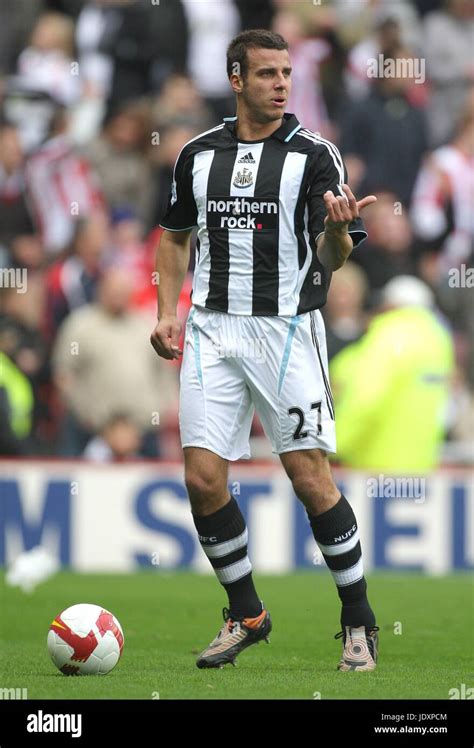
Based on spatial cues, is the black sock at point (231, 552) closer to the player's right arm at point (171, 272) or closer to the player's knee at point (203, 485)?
the player's knee at point (203, 485)

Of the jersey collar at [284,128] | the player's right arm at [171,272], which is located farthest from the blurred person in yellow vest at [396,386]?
the jersey collar at [284,128]

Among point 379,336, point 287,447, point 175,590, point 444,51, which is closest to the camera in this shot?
point 287,447

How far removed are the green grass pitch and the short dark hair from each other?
2663mm

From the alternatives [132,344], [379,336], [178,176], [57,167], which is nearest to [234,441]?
[178,176]

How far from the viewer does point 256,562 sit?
12.3m

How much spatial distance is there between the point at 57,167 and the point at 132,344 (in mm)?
2641

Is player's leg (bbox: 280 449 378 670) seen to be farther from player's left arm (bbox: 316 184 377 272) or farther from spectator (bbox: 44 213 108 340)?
spectator (bbox: 44 213 108 340)

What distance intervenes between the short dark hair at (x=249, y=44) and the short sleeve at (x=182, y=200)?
450 mm

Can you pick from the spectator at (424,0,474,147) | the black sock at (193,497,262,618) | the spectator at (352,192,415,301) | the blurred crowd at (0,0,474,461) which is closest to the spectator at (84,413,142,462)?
the blurred crowd at (0,0,474,461)

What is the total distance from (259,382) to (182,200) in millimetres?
934

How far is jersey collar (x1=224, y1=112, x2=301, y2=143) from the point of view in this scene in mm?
6898

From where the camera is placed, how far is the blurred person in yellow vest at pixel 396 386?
12094 mm

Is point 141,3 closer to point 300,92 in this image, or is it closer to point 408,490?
point 300,92

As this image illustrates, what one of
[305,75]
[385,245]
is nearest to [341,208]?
[385,245]
